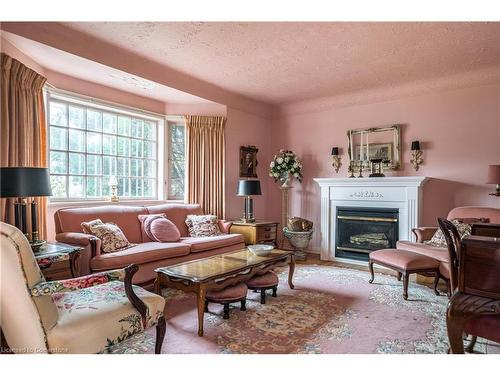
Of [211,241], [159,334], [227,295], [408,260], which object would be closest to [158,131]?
[211,241]

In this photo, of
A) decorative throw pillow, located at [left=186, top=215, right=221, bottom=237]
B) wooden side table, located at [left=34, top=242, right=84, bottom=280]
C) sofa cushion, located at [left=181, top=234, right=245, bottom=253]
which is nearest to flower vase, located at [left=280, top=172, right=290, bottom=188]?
sofa cushion, located at [left=181, top=234, right=245, bottom=253]

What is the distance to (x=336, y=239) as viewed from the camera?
5.02 m

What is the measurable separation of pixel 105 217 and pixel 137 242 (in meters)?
0.50

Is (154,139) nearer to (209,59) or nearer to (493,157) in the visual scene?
(209,59)

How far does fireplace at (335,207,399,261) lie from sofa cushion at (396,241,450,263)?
2.40ft

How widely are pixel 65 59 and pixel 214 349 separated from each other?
3190mm

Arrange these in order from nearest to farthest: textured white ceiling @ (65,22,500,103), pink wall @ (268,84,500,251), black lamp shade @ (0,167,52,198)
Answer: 1. black lamp shade @ (0,167,52,198)
2. textured white ceiling @ (65,22,500,103)
3. pink wall @ (268,84,500,251)

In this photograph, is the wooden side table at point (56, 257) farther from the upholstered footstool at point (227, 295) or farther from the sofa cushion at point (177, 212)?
the sofa cushion at point (177, 212)

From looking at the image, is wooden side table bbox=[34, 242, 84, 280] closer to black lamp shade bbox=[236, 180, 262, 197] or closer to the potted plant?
black lamp shade bbox=[236, 180, 262, 197]

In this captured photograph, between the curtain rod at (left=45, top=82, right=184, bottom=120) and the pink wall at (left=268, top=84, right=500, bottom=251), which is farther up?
the curtain rod at (left=45, top=82, right=184, bottom=120)

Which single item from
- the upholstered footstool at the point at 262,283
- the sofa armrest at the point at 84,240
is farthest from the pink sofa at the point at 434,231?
the sofa armrest at the point at 84,240

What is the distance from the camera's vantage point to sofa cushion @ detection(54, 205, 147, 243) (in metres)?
3.36

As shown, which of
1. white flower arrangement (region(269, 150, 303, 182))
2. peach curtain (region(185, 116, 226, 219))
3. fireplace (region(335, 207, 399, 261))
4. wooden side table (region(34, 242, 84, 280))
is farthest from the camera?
white flower arrangement (region(269, 150, 303, 182))
